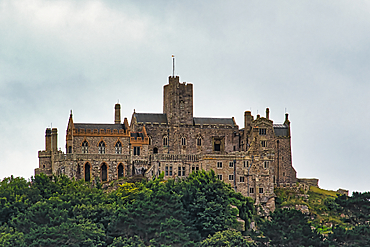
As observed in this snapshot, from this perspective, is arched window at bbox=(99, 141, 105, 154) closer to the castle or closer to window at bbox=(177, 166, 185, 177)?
the castle

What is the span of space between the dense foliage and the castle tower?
20.6m

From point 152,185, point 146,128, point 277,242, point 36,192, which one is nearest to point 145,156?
point 146,128

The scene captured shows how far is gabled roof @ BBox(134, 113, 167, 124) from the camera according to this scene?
12781 cm

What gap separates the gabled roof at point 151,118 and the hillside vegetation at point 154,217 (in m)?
18.9

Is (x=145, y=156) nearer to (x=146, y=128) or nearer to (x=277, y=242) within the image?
(x=146, y=128)

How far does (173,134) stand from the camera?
127812 mm

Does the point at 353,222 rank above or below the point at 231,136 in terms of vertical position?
below

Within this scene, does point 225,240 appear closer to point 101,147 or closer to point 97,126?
point 101,147

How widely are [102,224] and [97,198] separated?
20.6ft

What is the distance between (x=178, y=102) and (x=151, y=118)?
17.5 ft

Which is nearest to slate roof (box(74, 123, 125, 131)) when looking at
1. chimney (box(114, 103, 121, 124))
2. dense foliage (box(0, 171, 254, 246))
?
A: chimney (box(114, 103, 121, 124))

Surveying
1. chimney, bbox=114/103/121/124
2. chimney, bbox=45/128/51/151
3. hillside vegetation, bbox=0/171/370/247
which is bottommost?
hillside vegetation, bbox=0/171/370/247

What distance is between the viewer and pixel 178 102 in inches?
5094

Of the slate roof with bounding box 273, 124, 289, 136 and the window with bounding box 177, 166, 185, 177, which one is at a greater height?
the slate roof with bounding box 273, 124, 289, 136
